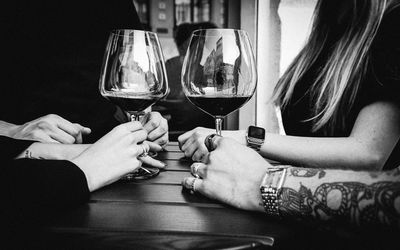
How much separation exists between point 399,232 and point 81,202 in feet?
1.78

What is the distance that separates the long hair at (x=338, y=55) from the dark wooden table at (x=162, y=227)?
707 millimetres

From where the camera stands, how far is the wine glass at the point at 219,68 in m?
0.83

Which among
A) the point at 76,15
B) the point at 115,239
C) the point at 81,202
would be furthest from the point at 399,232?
the point at 76,15

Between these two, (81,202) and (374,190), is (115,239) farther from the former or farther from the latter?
(374,190)

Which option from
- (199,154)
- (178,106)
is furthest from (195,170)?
(178,106)

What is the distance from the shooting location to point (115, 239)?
53 cm

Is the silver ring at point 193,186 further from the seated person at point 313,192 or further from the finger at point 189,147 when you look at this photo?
the finger at point 189,147

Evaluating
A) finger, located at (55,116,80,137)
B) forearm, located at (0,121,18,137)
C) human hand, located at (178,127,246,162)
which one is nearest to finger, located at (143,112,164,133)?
human hand, located at (178,127,246,162)

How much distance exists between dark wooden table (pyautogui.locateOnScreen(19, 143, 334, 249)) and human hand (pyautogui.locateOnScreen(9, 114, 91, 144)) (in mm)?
473

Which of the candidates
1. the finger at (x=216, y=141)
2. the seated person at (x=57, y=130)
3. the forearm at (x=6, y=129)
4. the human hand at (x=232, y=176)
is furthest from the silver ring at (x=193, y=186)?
the forearm at (x=6, y=129)

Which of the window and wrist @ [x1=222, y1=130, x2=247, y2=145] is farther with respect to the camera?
the window

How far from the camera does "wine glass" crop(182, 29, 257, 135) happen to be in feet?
2.72

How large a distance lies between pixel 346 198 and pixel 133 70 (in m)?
0.56

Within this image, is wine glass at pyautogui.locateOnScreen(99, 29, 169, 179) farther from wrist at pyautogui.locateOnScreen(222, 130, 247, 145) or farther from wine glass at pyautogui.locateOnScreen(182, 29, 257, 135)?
wrist at pyautogui.locateOnScreen(222, 130, 247, 145)
